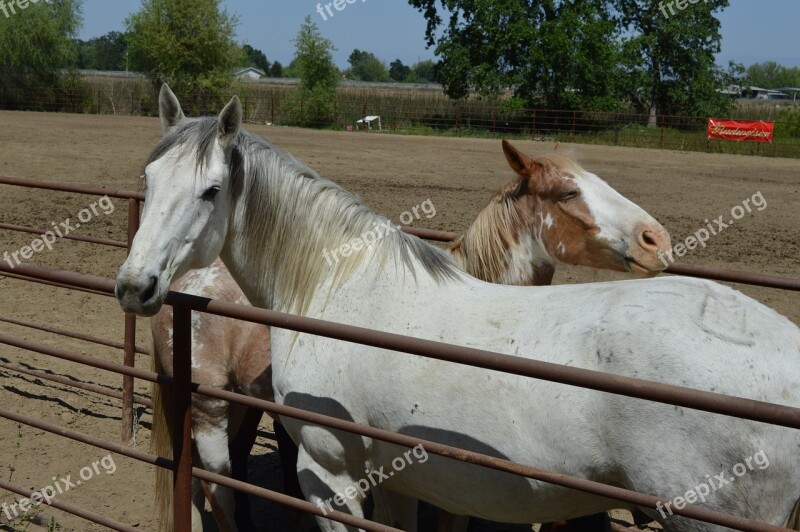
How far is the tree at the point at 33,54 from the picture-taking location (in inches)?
1344

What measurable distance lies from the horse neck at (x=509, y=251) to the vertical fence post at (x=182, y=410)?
1433 mm

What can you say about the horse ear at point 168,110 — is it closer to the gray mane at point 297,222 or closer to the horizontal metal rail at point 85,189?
the gray mane at point 297,222

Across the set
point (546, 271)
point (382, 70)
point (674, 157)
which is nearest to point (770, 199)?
point (674, 157)

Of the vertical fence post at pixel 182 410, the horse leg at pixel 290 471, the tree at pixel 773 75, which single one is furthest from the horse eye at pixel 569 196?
the tree at pixel 773 75

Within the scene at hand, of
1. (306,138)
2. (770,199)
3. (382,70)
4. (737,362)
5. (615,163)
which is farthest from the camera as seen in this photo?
(382,70)

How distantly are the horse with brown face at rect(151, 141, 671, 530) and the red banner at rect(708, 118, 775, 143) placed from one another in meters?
23.5

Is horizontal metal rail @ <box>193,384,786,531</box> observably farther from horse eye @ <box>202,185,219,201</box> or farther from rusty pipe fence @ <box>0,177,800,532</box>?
horse eye @ <box>202,185,219,201</box>

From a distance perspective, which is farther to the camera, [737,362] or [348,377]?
[348,377]

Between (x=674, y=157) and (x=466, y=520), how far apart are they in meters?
19.8

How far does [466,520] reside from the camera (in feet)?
11.3

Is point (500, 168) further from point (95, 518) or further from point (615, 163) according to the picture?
point (95, 518)

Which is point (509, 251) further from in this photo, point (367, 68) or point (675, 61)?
point (367, 68)

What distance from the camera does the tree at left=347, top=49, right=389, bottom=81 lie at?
414ft

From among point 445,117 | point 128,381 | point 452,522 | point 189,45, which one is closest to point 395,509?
point 452,522
